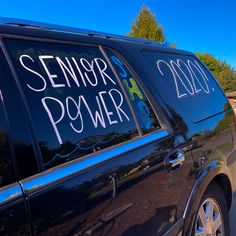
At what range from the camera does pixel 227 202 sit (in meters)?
3.16

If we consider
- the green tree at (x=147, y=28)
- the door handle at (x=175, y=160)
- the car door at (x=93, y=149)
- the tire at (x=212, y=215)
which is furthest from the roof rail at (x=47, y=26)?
the green tree at (x=147, y=28)

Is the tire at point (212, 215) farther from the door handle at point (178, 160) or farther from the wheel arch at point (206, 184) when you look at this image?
the door handle at point (178, 160)

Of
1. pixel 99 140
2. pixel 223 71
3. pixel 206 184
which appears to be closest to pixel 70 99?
pixel 99 140

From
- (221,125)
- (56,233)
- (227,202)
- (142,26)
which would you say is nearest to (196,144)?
(221,125)

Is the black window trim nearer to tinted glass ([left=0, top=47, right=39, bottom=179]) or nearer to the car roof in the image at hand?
the car roof

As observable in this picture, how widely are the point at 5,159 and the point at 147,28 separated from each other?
19.7 metres

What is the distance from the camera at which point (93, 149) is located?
1.72m

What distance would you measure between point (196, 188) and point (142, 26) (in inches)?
746

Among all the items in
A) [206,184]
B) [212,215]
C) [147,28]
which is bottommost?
[212,215]

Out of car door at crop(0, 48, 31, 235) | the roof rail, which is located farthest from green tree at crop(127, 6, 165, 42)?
car door at crop(0, 48, 31, 235)

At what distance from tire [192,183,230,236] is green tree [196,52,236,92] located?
3201 cm

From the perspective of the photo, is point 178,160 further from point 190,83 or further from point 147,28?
point 147,28

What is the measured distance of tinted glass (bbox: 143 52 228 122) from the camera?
2.61m

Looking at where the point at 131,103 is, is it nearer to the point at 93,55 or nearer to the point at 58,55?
the point at 93,55
